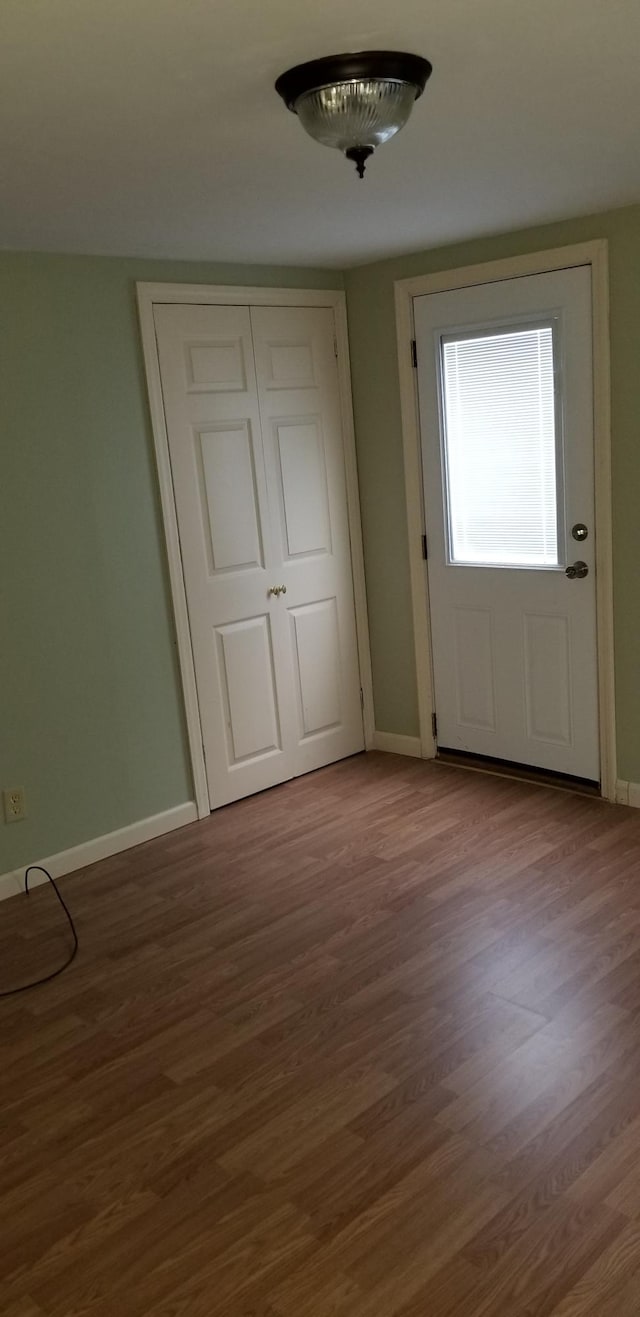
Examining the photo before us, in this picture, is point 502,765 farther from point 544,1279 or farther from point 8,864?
point 544,1279

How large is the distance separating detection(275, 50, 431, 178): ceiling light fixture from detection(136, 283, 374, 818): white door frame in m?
1.87

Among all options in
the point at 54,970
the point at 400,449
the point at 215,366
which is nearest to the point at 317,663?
the point at 400,449

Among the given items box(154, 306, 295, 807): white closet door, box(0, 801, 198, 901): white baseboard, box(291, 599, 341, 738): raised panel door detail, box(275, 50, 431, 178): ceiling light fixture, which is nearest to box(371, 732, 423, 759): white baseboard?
box(291, 599, 341, 738): raised panel door detail

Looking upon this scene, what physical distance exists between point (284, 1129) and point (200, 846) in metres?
1.75

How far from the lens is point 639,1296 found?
184 centimetres

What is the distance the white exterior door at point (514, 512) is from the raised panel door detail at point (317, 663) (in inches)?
19.3

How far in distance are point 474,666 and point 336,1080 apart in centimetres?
231

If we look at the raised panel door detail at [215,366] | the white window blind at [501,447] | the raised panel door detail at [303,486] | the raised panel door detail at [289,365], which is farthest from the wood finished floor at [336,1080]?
the raised panel door detail at [289,365]

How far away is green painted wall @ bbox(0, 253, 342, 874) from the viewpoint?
11.7 ft

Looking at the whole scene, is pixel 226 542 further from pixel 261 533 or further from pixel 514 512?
pixel 514 512

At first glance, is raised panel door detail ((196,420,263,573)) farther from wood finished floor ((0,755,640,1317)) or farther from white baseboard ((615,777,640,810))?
white baseboard ((615,777,640,810))

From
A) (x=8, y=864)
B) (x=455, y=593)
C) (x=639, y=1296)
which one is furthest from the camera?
(x=455, y=593)

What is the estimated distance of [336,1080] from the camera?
252cm

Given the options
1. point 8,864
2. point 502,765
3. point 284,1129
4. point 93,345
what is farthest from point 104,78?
point 502,765
